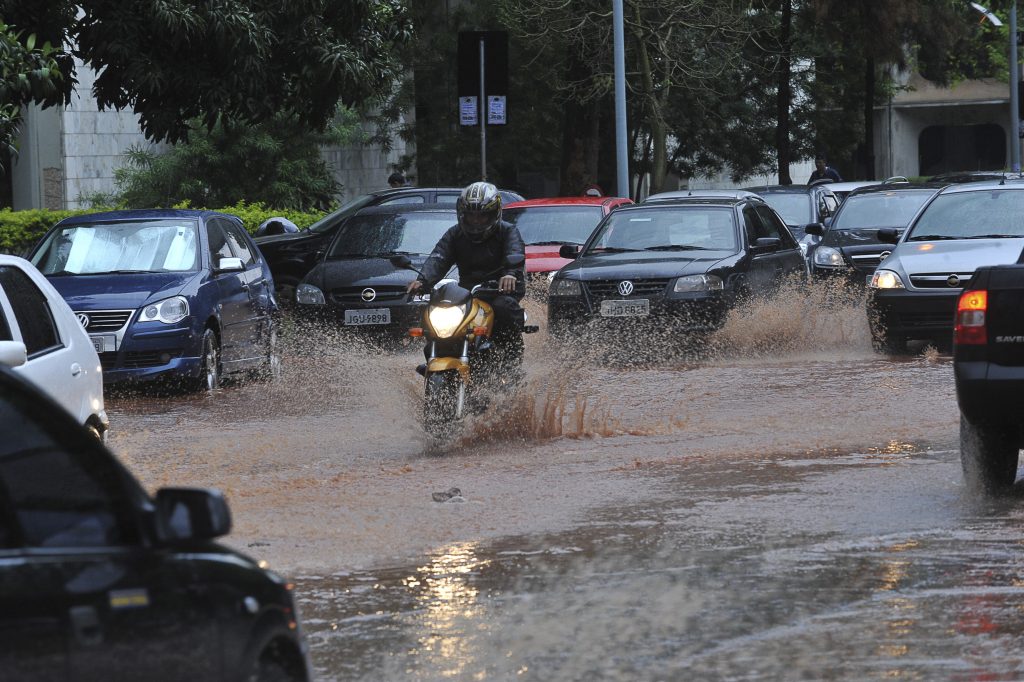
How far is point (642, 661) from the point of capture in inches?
235

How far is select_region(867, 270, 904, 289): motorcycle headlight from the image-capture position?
17.2m

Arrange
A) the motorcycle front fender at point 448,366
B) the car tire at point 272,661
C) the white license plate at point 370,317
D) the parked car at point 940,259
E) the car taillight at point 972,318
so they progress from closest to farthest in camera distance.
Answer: the car tire at point 272,661 → the car taillight at point 972,318 → the motorcycle front fender at point 448,366 → the parked car at point 940,259 → the white license plate at point 370,317

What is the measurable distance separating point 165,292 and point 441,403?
4851 mm

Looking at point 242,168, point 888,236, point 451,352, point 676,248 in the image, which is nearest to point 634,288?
point 676,248

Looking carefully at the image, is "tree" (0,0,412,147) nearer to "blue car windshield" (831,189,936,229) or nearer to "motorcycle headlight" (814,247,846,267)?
"motorcycle headlight" (814,247,846,267)

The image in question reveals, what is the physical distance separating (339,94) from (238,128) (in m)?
14.4

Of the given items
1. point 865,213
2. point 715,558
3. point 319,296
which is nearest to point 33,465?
point 715,558

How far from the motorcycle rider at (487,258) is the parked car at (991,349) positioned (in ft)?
11.7

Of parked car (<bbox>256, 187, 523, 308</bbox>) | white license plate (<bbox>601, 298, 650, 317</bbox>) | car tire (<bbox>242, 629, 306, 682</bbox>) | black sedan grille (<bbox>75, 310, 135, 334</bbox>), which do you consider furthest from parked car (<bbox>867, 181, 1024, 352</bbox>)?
car tire (<bbox>242, 629, 306, 682</bbox>)

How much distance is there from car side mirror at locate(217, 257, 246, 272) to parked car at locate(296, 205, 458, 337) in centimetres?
258

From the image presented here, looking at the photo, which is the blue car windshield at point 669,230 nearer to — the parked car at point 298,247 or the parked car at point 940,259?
the parked car at point 940,259

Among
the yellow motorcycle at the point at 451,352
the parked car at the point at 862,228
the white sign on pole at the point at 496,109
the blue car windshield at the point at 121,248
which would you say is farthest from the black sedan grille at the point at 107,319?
the white sign on pole at the point at 496,109

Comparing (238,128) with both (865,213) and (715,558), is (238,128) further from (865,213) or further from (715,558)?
(715,558)

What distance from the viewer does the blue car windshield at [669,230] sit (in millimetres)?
18859
